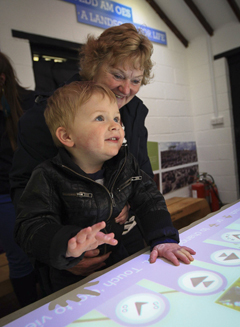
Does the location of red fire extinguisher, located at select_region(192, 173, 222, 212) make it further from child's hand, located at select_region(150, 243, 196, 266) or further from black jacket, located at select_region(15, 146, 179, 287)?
child's hand, located at select_region(150, 243, 196, 266)

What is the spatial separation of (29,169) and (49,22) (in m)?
1.89

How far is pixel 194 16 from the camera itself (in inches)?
131

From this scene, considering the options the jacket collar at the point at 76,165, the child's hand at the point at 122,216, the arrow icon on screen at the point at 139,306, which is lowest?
the arrow icon on screen at the point at 139,306

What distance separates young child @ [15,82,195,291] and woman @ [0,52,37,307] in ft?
2.06

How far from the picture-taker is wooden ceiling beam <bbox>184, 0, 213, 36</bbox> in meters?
3.14

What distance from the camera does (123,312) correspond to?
19.0 inches

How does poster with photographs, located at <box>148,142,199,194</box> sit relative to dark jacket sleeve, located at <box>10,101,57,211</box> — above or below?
below

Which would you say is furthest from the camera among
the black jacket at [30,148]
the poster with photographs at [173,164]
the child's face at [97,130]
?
the poster with photographs at [173,164]

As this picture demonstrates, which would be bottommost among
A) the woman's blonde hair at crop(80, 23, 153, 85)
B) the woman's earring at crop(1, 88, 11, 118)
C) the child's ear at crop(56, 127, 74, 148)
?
the child's ear at crop(56, 127, 74, 148)

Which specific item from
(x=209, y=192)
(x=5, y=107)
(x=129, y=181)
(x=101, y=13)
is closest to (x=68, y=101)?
(x=129, y=181)

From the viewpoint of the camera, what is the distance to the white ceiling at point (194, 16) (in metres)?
3.15

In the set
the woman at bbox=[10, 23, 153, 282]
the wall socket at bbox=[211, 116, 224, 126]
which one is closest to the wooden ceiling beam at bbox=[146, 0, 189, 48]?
the wall socket at bbox=[211, 116, 224, 126]

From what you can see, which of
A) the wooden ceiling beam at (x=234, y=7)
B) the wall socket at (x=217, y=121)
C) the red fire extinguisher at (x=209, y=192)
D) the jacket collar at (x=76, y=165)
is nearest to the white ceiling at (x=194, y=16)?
the wooden ceiling beam at (x=234, y=7)

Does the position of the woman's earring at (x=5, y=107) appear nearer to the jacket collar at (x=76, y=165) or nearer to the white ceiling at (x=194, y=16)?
the jacket collar at (x=76, y=165)
